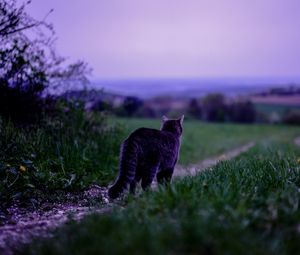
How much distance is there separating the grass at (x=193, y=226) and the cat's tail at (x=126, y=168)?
772 millimetres

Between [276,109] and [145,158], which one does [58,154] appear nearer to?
[145,158]

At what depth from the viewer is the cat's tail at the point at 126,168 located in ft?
17.1

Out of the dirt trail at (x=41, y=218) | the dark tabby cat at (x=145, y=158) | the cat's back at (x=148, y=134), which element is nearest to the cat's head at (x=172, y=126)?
the dark tabby cat at (x=145, y=158)

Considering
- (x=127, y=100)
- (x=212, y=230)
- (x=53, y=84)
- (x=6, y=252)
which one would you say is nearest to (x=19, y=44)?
(x=53, y=84)

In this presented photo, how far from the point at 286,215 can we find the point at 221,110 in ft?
116

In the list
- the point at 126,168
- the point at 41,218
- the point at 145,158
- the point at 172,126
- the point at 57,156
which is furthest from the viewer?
the point at 57,156

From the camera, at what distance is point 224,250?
9.50ft

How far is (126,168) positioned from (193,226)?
228cm

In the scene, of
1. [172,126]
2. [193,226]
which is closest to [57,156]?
[172,126]

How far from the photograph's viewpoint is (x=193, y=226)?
3.14m

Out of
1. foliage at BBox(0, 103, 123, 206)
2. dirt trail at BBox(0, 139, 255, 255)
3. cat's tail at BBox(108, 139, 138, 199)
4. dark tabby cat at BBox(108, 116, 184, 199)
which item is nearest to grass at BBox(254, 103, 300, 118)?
foliage at BBox(0, 103, 123, 206)

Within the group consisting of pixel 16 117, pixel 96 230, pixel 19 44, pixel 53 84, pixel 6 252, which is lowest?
pixel 6 252

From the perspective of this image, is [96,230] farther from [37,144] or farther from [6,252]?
[37,144]

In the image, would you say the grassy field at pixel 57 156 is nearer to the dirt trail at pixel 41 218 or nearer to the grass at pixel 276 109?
the dirt trail at pixel 41 218
